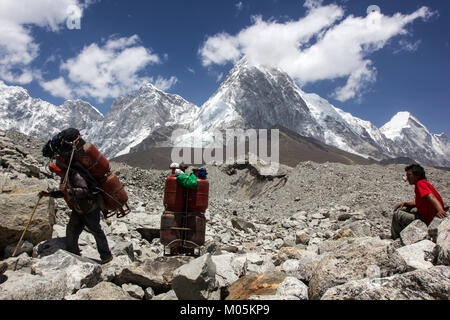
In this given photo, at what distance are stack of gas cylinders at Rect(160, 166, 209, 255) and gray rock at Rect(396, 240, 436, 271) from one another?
9.77 feet

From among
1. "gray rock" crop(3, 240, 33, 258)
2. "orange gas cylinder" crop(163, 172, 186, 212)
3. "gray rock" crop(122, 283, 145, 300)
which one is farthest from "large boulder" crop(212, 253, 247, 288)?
"gray rock" crop(3, 240, 33, 258)

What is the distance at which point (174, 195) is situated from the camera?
16.8 feet

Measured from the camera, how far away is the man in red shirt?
4414mm

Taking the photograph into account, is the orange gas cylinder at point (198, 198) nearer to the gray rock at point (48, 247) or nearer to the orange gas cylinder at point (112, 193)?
the orange gas cylinder at point (112, 193)

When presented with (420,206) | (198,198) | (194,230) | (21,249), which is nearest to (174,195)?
(198,198)

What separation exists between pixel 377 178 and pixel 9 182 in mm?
18808

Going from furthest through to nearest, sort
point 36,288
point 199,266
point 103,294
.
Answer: point 199,266
point 103,294
point 36,288

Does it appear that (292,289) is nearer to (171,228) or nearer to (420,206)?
(171,228)

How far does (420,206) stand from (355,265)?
2.22 m

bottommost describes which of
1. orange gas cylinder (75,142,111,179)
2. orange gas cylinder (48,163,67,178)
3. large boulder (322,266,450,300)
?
large boulder (322,266,450,300)

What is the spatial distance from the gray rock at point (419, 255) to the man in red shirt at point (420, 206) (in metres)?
1.28

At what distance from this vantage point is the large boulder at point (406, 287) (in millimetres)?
2260

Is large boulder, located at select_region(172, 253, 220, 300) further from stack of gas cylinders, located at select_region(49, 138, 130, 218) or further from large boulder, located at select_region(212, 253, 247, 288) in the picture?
stack of gas cylinders, located at select_region(49, 138, 130, 218)
